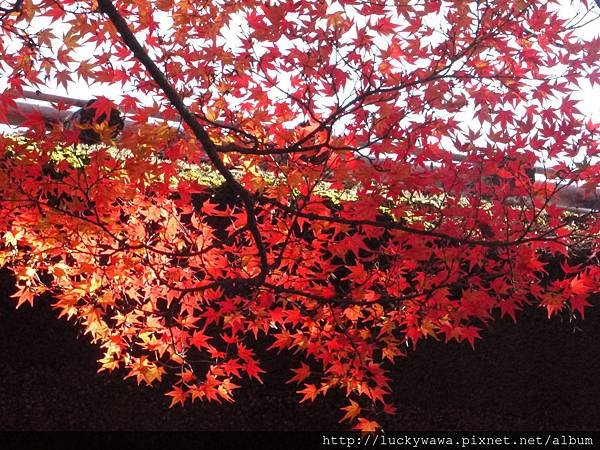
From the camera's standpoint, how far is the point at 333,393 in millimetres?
6008

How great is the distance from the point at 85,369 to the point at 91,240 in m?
2.13

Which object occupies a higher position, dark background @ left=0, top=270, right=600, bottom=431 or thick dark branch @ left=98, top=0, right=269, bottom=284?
thick dark branch @ left=98, top=0, right=269, bottom=284

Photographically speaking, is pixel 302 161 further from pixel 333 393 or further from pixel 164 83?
pixel 333 393

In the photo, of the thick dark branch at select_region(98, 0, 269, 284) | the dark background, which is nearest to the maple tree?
the thick dark branch at select_region(98, 0, 269, 284)

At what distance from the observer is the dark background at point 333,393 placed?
217 inches

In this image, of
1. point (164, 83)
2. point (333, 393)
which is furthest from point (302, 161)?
point (333, 393)

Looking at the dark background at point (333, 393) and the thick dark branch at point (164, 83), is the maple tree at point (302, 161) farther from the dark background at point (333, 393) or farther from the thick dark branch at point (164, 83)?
the dark background at point (333, 393)

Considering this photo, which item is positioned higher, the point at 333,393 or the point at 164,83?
the point at 164,83

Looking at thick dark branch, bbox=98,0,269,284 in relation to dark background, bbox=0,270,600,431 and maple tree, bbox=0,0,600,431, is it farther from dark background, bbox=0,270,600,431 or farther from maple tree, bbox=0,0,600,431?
dark background, bbox=0,270,600,431

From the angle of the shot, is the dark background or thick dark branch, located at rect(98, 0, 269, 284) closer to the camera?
thick dark branch, located at rect(98, 0, 269, 284)

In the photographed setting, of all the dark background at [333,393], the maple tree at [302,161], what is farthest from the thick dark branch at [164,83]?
the dark background at [333,393]

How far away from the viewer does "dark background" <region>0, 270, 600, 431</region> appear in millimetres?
5512

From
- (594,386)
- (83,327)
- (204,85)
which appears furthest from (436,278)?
(594,386)

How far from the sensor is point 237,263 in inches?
154
